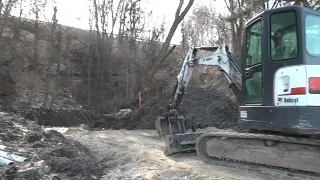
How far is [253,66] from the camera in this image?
6.11m

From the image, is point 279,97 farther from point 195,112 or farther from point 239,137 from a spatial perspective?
point 195,112

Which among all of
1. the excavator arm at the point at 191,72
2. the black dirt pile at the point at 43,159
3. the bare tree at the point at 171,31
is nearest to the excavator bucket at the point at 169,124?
the excavator arm at the point at 191,72

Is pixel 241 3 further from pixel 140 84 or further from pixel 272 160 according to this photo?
pixel 272 160

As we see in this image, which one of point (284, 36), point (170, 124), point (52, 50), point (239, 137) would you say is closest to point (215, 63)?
point (239, 137)

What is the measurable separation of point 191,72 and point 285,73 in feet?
11.7

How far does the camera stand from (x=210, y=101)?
14961 millimetres

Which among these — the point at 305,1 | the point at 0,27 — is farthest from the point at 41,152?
the point at 0,27

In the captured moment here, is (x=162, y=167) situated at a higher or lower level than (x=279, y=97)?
lower

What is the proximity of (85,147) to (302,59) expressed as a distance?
17.7ft

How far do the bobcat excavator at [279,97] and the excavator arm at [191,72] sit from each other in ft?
3.23

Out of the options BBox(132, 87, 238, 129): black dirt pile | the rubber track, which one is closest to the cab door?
the rubber track

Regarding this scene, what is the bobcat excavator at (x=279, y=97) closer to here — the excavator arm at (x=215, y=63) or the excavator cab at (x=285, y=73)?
the excavator cab at (x=285, y=73)

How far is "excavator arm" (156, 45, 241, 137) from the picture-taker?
7.40 metres

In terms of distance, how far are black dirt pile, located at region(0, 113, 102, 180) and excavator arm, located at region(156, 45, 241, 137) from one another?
7.43ft
